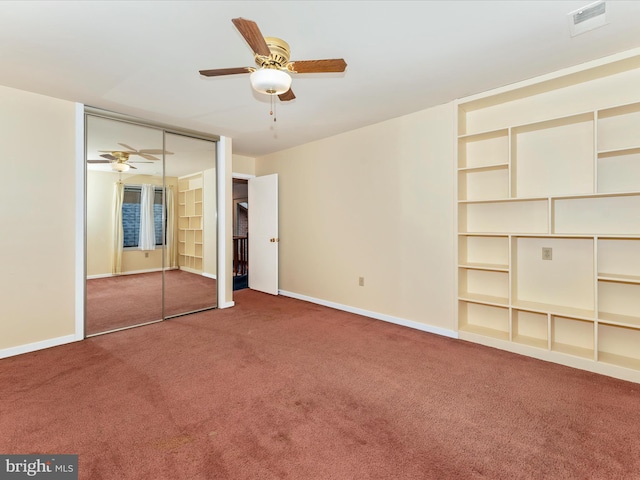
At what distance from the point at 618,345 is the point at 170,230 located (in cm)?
489

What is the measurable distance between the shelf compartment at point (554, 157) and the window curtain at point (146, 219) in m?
4.18

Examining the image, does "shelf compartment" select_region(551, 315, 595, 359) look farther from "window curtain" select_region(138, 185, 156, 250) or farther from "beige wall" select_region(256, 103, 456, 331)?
"window curtain" select_region(138, 185, 156, 250)

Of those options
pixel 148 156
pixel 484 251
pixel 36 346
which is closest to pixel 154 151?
pixel 148 156

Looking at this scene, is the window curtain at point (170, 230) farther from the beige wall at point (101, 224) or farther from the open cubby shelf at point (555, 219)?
the open cubby shelf at point (555, 219)

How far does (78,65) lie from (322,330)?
3.42 metres

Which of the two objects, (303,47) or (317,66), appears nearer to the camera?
(317,66)

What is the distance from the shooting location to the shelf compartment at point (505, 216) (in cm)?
303

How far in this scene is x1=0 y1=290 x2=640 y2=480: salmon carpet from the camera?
63.7 inches

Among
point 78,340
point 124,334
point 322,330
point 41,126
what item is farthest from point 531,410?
point 41,126

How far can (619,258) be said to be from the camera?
2.64 m

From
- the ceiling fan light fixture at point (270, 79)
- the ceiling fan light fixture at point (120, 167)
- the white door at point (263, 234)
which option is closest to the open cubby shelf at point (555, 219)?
the ceiling fan light fixture at point (270, 79)

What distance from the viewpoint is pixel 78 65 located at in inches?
98.7

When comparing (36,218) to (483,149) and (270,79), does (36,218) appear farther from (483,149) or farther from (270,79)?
(483,149)

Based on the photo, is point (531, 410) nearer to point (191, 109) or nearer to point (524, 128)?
point (524, 128)
